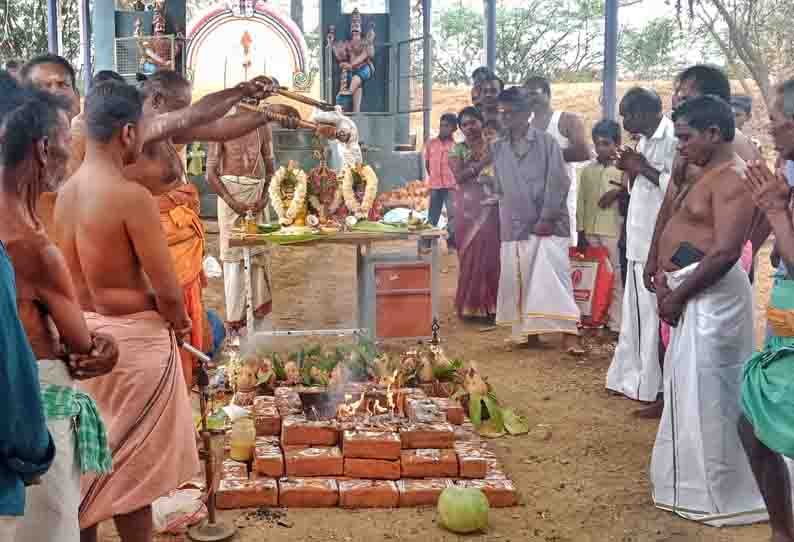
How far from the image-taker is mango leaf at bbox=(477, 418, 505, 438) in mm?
5816

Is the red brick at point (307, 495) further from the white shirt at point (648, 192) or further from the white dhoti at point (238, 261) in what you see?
the white dhoti at point (238, 261)

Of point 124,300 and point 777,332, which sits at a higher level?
point 124,300

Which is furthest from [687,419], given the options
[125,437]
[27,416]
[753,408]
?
[27,416]

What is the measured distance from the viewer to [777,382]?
11.4ft

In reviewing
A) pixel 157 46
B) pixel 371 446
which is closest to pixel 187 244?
pixel 371 446

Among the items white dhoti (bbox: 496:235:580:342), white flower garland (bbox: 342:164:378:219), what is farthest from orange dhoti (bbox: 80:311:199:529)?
white dhoti (bbox: 496:235:580:342)

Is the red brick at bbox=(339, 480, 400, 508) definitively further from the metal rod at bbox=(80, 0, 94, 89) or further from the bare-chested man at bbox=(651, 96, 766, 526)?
the metal rod at bbox=(80, 0, 94, 89)

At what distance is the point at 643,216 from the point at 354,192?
2.46m

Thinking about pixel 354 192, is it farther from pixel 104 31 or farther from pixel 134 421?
pixel 104 31

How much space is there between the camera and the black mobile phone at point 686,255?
445 centimetres

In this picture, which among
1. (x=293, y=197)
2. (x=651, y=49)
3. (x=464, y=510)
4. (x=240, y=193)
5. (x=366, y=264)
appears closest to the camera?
(x=464, y=510)

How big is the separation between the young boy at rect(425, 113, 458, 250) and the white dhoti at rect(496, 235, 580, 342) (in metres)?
4.53

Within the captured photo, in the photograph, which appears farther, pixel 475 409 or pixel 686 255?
pixel 475 409

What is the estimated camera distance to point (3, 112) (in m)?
2.49
